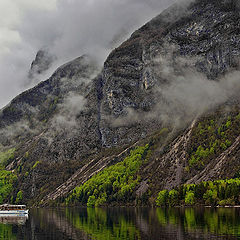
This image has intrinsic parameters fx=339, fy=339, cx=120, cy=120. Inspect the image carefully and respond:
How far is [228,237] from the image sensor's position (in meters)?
64.2

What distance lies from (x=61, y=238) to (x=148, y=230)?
20.6 meters

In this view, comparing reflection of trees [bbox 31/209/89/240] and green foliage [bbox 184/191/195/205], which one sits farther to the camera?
green foliage [bbox 184/191/195/205]

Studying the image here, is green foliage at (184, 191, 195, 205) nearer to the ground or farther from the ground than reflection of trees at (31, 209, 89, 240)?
nearer to the ground

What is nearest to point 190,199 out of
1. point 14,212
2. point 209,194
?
point 209,194

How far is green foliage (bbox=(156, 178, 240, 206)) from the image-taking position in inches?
6314

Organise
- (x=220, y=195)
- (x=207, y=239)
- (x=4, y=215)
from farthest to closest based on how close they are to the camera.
Result: (x=4, y=215)
(x=220, y=195)
(x=207, y=239)

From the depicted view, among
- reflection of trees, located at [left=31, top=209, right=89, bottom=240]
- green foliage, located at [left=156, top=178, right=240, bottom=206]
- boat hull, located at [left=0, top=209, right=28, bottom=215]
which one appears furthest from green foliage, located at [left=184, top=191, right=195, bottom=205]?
boat hull, located at [left=0, top=209, right=28, bottom=215]

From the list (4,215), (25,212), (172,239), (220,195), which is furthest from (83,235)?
(4,215)

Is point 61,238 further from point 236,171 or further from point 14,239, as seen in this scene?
point 236,171

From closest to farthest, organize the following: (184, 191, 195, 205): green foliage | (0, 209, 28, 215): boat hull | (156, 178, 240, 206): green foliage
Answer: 1. (156, 178, 240, 206): green foliage
2. (184, 191, 195, 205): green foliage
3. (0, 209, 28, 215): boat hull

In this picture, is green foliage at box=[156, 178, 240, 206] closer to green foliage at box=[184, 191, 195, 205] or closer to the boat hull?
green foliage at box=[184, 191, 195, 205]

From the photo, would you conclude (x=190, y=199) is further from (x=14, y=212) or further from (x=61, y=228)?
(x=61, y=228)

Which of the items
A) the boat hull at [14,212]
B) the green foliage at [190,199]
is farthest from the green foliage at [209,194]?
the boat hull at [14,212]

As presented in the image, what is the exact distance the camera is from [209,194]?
171625 millimetres
